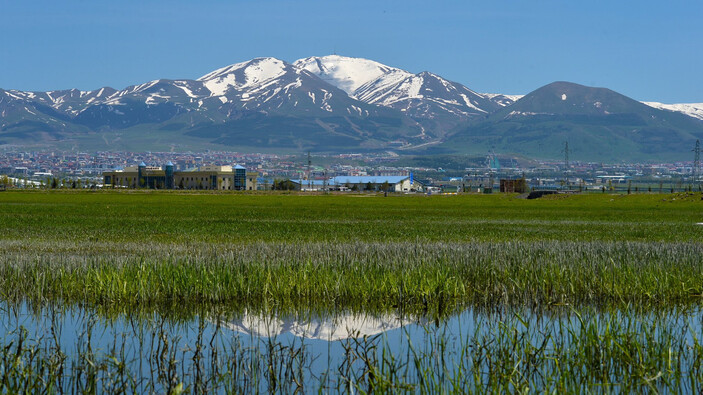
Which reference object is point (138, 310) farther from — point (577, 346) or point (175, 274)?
point (577, 346)

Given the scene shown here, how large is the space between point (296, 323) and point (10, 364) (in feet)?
17.2

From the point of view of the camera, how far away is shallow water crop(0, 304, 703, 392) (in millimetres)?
9586

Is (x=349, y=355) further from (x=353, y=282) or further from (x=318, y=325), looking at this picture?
(x=353, y=282)

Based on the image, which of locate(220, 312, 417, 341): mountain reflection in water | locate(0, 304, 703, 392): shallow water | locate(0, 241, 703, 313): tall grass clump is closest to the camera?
locate(0, 304, 703, 392): shallow water

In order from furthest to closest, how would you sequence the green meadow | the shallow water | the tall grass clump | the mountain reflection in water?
the tall grass clump → the mountain reflection in water → the green meadow → the shallow water

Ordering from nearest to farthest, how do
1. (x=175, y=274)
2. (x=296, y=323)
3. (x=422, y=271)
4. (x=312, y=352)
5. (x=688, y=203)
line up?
(x=312, y=352) < (x=296, y=323) < (x=175, y=274) < (x=422, y=271) < (x=688, y=203)

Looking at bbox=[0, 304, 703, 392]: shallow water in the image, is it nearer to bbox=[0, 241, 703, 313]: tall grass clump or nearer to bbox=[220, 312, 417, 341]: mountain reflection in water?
bbox=[220, 312, 417, 341]: mountain reflection in water

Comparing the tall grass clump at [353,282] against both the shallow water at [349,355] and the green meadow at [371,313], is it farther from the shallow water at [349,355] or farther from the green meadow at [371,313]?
the shallow water at [349,355]

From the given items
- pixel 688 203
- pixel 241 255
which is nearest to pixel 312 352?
pixel 241 255

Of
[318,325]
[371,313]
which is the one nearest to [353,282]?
[371,313]

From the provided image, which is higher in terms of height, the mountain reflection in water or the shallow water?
the shallow water

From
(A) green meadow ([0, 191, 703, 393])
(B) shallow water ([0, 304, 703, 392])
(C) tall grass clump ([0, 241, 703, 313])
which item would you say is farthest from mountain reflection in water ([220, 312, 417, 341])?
(C) tall grass clump ([0, 241, 703, 313])

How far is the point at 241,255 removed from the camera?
70.9ft

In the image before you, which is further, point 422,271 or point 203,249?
point 203,249
